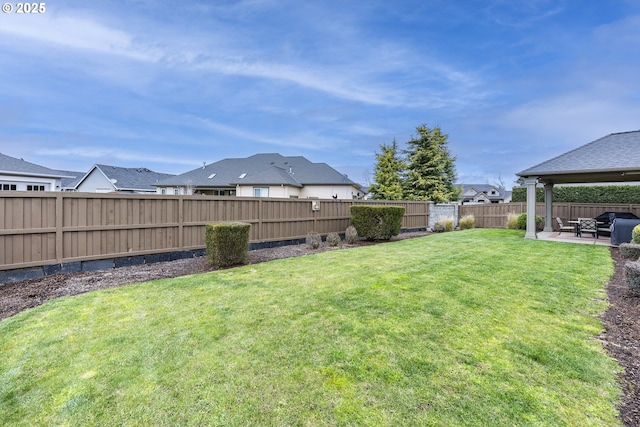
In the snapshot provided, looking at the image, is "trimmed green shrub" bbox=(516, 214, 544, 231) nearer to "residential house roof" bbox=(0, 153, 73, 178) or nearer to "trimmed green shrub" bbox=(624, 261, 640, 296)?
"trimmed green shrub" bbox=(624, 261, 640, 296)

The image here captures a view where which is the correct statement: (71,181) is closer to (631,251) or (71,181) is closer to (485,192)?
(631,251)

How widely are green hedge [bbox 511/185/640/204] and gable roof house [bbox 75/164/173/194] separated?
34.2 metres

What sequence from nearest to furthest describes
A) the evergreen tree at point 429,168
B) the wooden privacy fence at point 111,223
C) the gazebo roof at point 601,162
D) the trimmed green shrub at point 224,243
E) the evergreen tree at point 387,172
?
the wooden privacy fence at point 111,223, the trimmed green shrub at point 224,243, the gazebo roof at point 601,162, the evergreen tree at point 429,168, the evergreen tree at point 387,172

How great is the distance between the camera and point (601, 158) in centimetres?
1060

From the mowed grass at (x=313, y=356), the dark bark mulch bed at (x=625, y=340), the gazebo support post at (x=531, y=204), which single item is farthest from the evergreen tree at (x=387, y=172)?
the mowed grass at (x=313, y=356)

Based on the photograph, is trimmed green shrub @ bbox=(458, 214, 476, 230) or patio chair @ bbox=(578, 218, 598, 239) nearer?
patio chair @ bbox=(578, 218, 598, 239)

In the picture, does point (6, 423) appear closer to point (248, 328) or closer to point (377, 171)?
point (248, 328)

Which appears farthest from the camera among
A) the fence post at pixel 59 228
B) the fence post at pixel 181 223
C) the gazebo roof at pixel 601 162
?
the gazebo roof at pixel 601 162

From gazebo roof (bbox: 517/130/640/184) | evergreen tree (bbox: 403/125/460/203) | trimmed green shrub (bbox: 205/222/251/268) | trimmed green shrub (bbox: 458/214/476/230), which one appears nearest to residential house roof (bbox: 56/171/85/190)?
evergreen tree (bbox: 403/125/460/203)

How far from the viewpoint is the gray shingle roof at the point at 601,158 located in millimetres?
9711

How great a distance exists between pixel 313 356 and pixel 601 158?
43.5 feet

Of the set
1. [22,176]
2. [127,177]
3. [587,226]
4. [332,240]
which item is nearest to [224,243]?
[332,240]

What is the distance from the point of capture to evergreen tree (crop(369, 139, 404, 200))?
25.2m

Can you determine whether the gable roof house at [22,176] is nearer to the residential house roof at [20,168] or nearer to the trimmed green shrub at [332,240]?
the residential house roof at [20,168]
